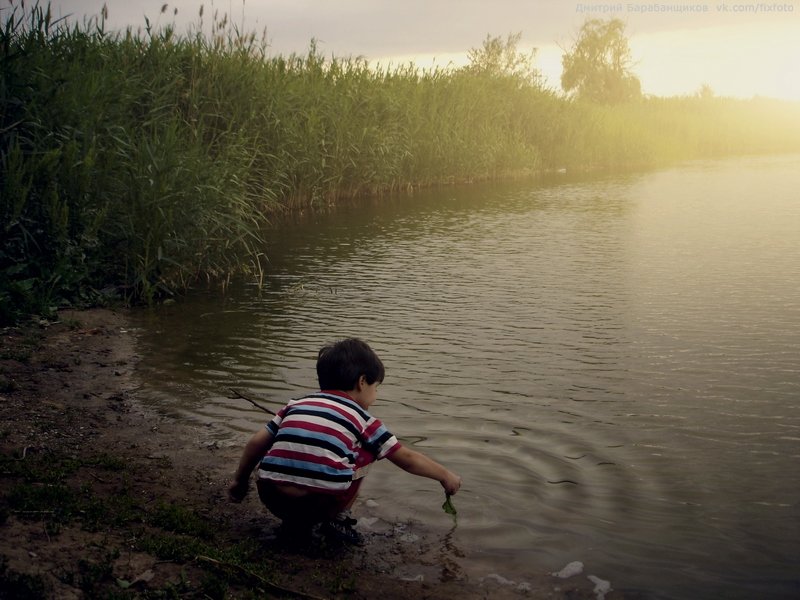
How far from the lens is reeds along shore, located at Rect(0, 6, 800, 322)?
7950mm

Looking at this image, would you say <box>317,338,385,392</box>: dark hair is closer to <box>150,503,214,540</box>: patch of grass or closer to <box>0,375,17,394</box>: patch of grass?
<box>150,503,214,540</box>: patch of grass

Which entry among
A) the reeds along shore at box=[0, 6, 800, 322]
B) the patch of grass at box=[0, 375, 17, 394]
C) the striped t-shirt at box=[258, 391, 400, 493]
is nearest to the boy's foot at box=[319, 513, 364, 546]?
the striped t-shirt at box=[258, 391, 400, 493]

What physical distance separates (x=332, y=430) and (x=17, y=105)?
6.32 meters

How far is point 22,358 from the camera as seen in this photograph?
6.32 meters

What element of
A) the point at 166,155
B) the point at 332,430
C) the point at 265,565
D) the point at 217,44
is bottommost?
the point at 265,565

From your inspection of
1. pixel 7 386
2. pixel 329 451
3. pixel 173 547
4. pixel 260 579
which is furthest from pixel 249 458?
pixel 7 386

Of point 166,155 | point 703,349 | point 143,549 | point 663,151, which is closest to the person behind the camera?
point 143,549

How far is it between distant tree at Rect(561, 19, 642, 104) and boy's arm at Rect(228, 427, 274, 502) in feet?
144

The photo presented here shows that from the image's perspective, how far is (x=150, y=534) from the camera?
3449 millimetres

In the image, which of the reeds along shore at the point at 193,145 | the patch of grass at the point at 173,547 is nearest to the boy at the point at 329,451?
the patch of grass at the point at 173,547

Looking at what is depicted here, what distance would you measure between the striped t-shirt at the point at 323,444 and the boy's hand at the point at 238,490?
0.95 feet

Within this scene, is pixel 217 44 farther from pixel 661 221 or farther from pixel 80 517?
pixel 80 517

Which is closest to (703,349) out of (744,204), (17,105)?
(17,105)

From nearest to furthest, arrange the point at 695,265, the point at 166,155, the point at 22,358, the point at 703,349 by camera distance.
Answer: the point at 22,358 < the point at 703,349 < the point at 166,155 < the point at 695,265
